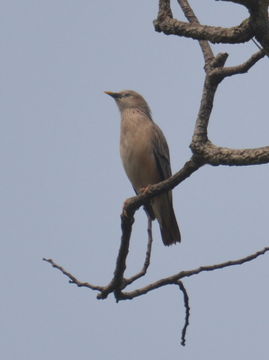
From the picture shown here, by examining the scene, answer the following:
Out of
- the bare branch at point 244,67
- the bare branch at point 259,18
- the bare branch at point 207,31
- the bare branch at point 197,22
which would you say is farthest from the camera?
the bare branch at point 197,22

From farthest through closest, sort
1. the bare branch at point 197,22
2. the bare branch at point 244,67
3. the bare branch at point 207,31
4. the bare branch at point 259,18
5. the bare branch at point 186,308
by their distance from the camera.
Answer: the bare branch at point 186,308 → the bare branch at point 197,22 → the bare branch at point 244,67 → the bare branch at point 207,31 → the bare branch at point 259,18

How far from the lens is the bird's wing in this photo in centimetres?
793

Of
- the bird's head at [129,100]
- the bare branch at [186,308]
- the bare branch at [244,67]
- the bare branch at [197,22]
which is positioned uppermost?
the bird's head at [129,100]

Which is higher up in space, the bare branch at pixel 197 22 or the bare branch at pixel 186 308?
the bare branch at pixel 197 22

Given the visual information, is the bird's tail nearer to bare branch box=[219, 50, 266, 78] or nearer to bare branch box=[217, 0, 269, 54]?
bare branch box=[219, 50, 266, 78]

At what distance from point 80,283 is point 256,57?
2.06 m

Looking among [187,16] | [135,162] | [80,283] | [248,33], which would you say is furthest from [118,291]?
[135,162]

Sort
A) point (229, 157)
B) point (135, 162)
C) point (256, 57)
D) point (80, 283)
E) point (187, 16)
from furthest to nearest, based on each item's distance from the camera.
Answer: point (135, 162) → point (80, 283) → point (187, 16) → point (229, 157) → point (256, 57)

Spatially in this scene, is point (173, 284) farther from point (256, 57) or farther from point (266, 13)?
point (266, 13)

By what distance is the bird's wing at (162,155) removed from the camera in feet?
26.0

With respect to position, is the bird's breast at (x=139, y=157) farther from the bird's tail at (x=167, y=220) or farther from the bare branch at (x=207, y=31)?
the bare branch at (x=207, y=31)

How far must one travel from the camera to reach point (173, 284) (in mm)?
4730

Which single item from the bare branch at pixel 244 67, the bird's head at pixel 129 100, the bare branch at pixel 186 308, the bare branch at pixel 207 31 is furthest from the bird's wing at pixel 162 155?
the bare branch at pixel 244 67

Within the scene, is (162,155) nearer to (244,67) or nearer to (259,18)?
(244,67)
